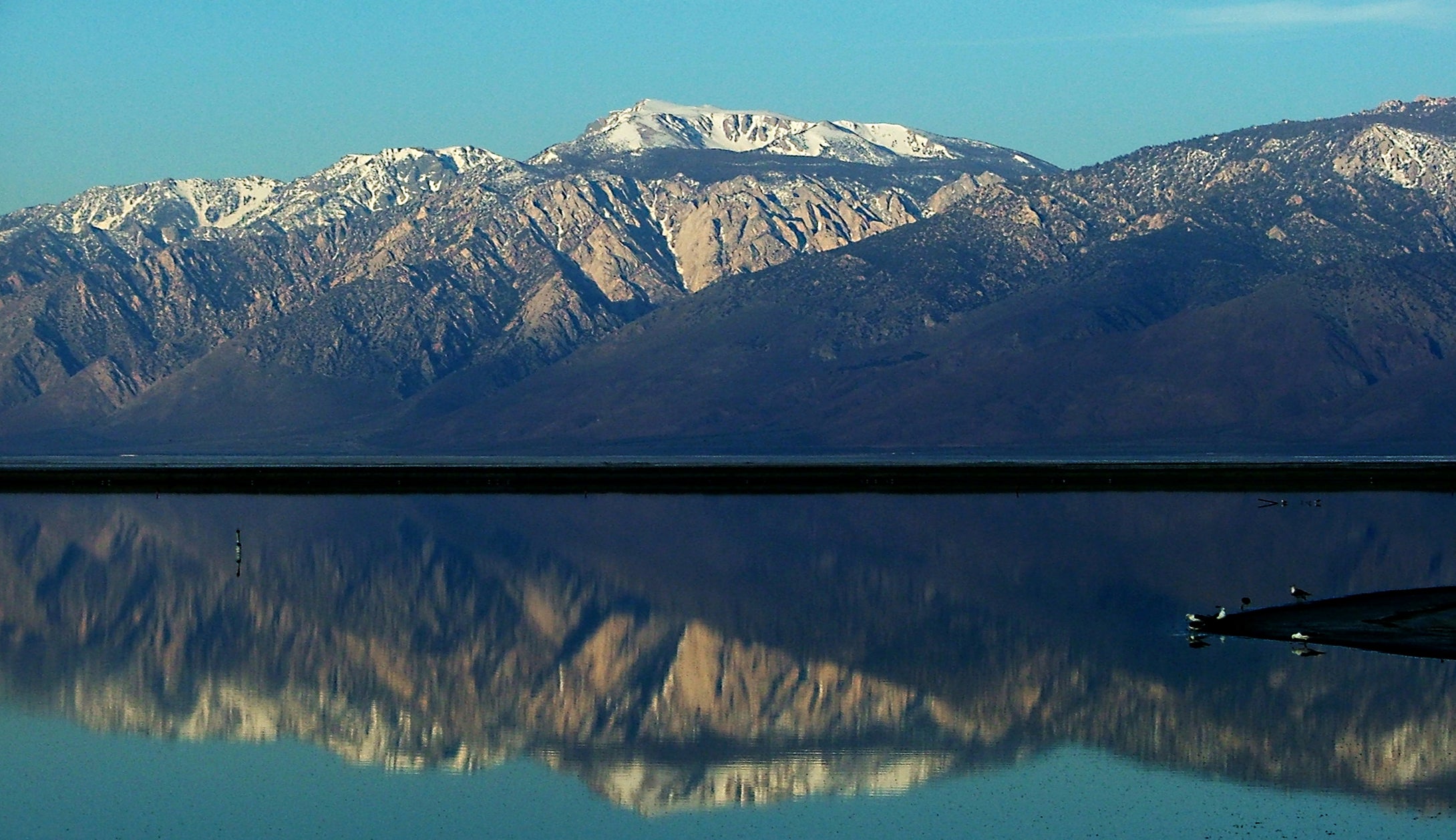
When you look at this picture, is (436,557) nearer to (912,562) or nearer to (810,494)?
(912,562)

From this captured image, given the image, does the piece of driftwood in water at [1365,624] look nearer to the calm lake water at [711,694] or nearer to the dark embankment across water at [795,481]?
the calm lake water at [711,694]

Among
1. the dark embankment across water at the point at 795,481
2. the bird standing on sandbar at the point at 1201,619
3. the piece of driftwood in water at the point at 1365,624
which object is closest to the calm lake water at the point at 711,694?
the bird standing on sandbar at the point at 1201,619

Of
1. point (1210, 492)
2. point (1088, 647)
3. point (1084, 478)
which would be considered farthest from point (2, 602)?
Result: point (1084, 478)

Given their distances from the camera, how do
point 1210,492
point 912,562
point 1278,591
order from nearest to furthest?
point 1278,591 < point 912,562 < point 1210,492

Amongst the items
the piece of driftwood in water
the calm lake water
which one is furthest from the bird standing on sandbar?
the calm lake water

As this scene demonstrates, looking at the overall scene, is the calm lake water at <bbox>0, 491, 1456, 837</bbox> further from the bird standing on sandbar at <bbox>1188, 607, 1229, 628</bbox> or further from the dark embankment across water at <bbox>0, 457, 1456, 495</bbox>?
the dark embankment across water at <bbox>0, 457, 1456, 495</bbox>

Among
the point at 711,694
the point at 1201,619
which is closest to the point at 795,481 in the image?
the point at 1201,619
